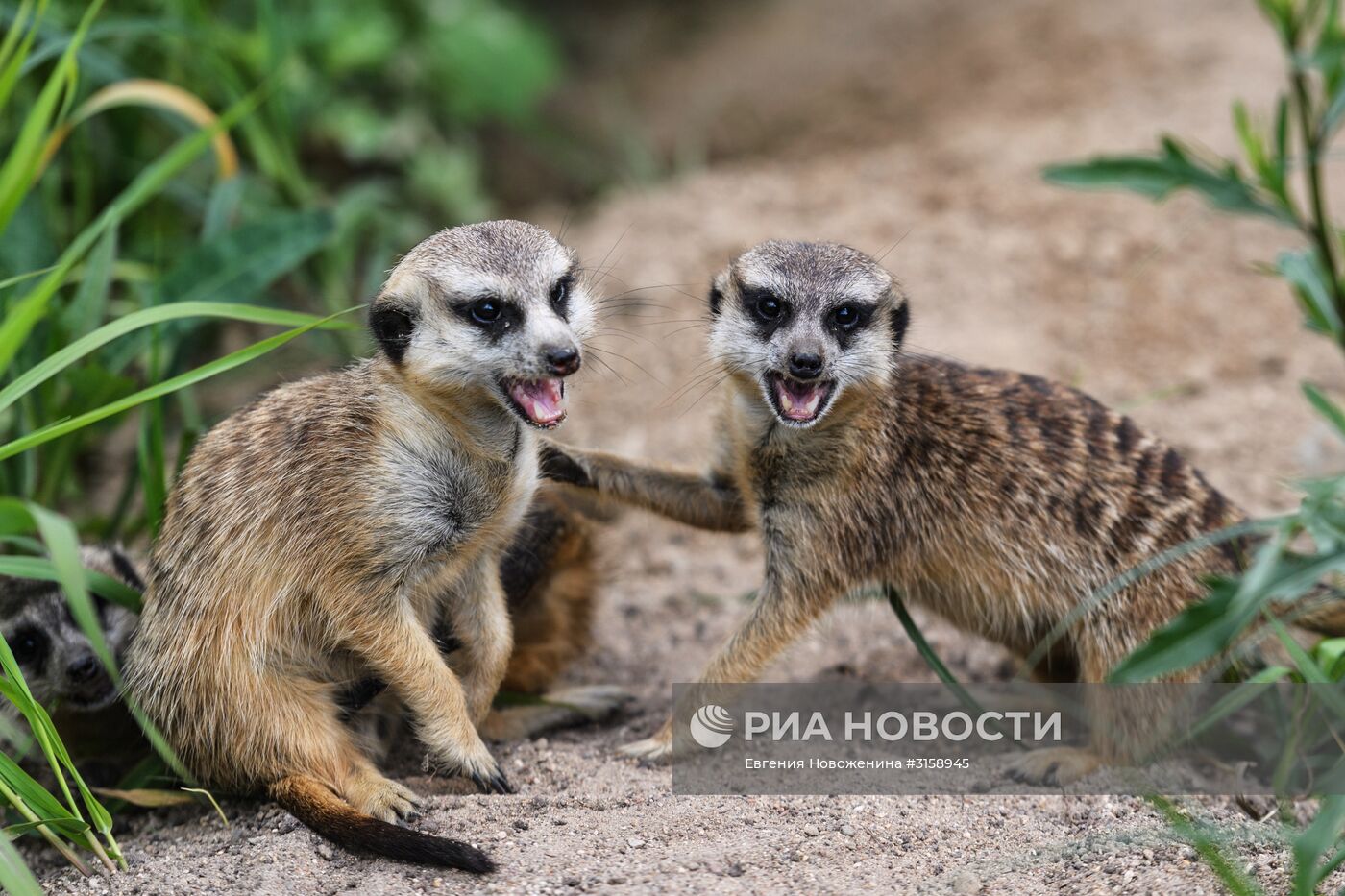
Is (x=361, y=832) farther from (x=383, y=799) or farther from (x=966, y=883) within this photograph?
(x=966, y=883)

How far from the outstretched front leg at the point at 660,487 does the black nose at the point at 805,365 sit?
1.67ft

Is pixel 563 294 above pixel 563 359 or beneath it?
above

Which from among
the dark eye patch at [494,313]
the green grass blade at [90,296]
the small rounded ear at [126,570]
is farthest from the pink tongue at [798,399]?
the green grass blade at [90,296]

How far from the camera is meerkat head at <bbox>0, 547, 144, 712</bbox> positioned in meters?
2.96

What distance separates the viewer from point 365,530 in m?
2.57

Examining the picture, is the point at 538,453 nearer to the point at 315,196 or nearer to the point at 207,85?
the point at 315,196

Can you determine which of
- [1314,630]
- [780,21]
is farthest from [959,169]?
[1314,630]

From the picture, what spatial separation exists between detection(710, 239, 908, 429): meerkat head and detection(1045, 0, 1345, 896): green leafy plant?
0.65 m

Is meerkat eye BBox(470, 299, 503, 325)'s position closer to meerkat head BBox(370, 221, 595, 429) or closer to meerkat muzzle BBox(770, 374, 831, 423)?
meerkat head BBox(370, 221, 595, 429)

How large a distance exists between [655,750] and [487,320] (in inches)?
39.7

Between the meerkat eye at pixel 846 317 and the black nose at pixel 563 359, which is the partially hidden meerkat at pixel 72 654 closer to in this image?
the black nose at pixel 563 359

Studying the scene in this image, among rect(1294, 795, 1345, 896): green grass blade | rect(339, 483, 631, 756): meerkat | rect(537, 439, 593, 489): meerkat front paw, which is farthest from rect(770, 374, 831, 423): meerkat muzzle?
rect(1294, 795, 1345, 896): green grass blade

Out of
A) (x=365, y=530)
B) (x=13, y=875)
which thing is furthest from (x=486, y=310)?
(x=13, y=875)

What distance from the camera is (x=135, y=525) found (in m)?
3.67
